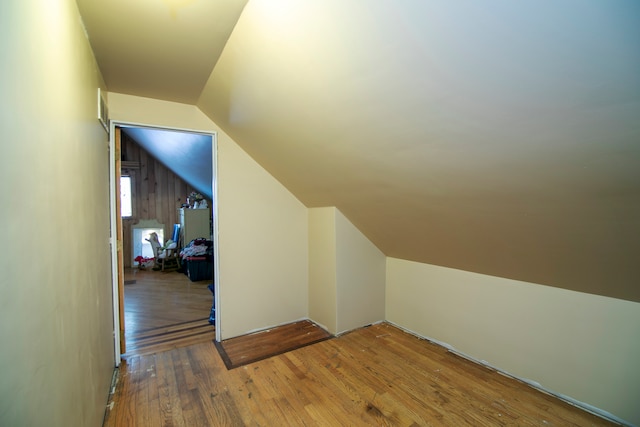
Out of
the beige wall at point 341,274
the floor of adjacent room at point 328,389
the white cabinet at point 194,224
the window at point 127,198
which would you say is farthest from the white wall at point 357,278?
the window at point 127,198

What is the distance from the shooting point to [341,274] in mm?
2908

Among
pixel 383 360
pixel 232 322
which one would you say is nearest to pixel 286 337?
pixel 232 322

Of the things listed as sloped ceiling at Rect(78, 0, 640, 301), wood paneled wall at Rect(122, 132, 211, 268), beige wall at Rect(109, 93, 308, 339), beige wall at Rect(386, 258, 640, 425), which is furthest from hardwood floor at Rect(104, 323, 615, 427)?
wood paneled wall at Rect(122, 132, 211, 268)

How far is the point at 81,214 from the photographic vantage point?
1.43 m

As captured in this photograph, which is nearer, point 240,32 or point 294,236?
point 240,32

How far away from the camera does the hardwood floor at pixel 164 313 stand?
9.18 feet

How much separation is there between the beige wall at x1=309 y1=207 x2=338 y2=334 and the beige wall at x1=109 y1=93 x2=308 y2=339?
4.6 inches

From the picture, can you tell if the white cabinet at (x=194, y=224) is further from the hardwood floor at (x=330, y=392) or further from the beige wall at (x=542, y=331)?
the beige wall at (x=542, y=331)

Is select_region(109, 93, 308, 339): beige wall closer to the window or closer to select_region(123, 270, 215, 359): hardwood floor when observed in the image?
select_region(123, 270, 215, 359): hardwood floor

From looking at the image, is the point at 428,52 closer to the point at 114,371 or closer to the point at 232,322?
the point at 232,322

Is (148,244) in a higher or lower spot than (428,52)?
lower

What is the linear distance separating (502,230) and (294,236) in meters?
2.04

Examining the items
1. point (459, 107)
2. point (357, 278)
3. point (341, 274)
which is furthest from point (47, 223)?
point (357, 278)

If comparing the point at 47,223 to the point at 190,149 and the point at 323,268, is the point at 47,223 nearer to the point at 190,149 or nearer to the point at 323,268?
the point at 323,268
